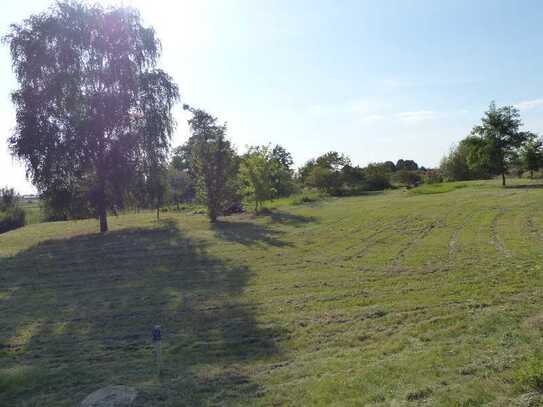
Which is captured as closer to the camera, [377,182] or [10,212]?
[10,212]

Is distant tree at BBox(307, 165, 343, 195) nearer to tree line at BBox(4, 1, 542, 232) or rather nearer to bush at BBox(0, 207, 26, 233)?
tree line at BBox(4, 1, 542, 232)

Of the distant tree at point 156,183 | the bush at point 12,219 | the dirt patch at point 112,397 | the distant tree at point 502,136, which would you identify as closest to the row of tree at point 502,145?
the distant tree at point 502,136

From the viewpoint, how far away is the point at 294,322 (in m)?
7.58

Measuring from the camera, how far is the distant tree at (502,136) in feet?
125

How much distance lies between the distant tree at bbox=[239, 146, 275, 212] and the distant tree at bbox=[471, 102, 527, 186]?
20.9 m

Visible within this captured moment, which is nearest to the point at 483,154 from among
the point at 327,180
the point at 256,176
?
the point at 327,180

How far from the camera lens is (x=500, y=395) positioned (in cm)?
392

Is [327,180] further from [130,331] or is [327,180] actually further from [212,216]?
[130,331]

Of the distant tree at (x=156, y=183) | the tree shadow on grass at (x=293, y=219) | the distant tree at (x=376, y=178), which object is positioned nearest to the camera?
the tree shadow on grass at (x=293, y=219)

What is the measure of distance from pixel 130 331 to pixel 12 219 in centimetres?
4449

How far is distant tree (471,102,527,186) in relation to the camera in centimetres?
3803

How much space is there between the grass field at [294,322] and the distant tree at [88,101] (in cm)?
713

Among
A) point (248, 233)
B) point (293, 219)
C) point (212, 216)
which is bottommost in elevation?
point (248, 233)

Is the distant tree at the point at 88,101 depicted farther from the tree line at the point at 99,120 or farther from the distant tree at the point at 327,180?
the distant tree at the point at 327,180
